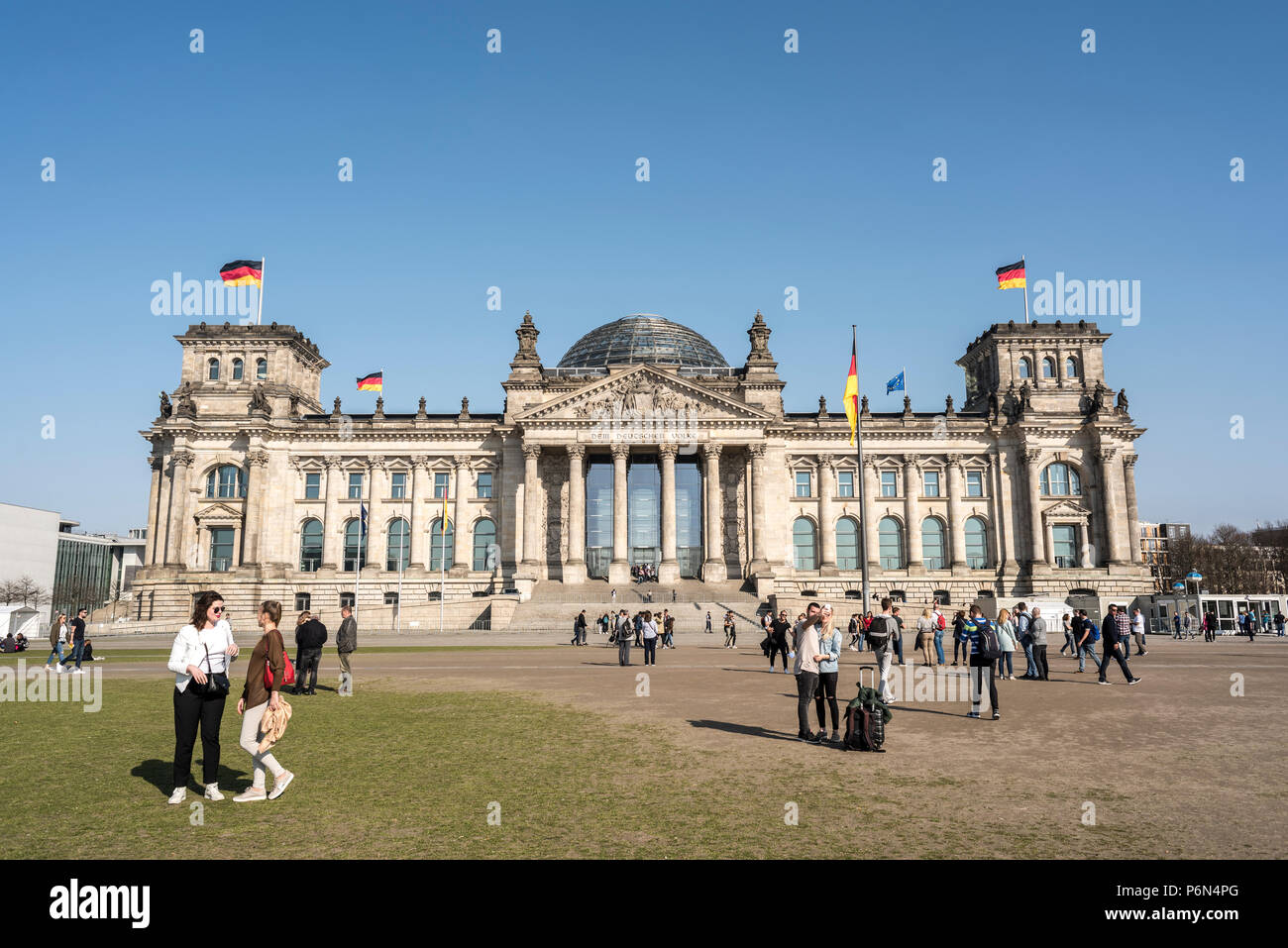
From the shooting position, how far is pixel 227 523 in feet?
225

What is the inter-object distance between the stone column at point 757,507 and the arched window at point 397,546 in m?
29.9

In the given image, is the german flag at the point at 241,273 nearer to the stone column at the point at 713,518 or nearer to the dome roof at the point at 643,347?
the dome roof at the point at 643,347

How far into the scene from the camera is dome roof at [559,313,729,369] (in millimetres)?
79500

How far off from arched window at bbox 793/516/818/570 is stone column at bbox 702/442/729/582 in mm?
6979

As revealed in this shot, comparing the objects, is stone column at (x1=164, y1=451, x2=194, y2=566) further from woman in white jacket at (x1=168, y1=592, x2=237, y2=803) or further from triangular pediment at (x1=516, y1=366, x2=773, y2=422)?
woman in white jacket at (x1=168, y1=592, x2=237, y2=803)

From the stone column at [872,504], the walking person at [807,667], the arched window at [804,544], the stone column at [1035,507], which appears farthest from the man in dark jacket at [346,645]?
the stone column at [1035,507]

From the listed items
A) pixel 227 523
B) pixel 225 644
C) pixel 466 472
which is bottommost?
pixel 225 644

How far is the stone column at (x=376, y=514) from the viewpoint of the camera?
228 ft

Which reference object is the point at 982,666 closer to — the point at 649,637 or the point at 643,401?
the point at 649,637

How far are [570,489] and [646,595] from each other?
13.0 meters

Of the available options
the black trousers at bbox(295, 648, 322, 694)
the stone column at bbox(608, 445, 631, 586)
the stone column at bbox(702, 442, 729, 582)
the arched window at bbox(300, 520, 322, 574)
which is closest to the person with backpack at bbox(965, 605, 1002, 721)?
the black trousers at bbox(295, 648, 322, 694)

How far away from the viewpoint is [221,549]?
68875 mm
